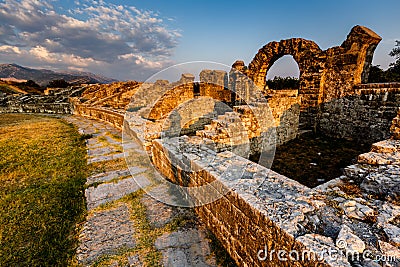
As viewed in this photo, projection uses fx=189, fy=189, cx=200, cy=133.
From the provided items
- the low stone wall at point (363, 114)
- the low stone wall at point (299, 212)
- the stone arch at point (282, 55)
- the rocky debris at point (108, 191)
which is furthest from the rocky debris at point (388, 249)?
the stone arch at point (282, 55)

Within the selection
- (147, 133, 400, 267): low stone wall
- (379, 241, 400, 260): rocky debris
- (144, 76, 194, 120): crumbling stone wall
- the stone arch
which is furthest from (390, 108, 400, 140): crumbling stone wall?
(144, 76, 194, 120): crumbling stone wall

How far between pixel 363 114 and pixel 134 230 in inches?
322

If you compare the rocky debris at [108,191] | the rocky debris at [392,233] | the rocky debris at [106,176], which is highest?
the rocky debris at [392,233]

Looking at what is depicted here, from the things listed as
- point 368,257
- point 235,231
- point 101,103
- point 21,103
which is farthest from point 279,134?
point 21,103

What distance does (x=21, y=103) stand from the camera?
48.1 feet

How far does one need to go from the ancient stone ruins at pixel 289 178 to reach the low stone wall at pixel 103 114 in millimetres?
→ 66

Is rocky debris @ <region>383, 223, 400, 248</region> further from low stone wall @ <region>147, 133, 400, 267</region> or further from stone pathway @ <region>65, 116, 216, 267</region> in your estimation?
stone pathway @ <region>65, 116, 216, 267</region>

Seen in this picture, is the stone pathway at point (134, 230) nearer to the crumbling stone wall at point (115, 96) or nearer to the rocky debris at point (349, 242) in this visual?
the rocky debris at point (349, 242)

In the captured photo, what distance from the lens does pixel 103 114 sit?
32.5 ft

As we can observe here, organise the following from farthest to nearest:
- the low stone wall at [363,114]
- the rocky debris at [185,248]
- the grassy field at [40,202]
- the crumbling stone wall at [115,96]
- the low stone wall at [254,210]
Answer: the crumbling stone wall at [115,96], the low stone wall at [363,114], the grassy field at [40,202], the rocky debris at [185,248], the low stone wall at [254,210]

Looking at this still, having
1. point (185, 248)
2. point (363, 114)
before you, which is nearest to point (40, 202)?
point (185, 248)

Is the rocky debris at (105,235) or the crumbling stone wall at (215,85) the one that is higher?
the crumbling stone wall at (215,85)

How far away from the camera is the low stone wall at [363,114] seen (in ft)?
20.0

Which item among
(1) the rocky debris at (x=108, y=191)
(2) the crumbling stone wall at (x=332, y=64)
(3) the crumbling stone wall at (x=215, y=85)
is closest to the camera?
(1) the rocky debris at (x=108, y=191)
